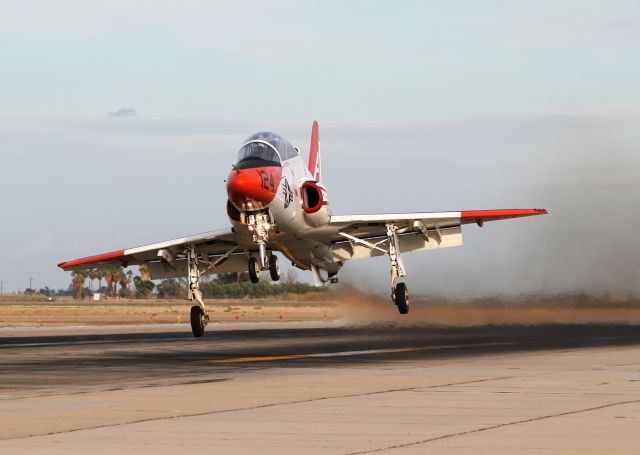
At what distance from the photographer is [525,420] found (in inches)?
457

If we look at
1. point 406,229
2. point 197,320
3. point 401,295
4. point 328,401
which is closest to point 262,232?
point 197,320

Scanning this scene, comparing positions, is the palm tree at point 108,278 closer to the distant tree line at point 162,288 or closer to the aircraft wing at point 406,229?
the distant tree line at point 162,288

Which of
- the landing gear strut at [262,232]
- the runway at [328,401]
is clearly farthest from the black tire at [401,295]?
the runway at [328,401]

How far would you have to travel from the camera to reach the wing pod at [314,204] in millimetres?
30188

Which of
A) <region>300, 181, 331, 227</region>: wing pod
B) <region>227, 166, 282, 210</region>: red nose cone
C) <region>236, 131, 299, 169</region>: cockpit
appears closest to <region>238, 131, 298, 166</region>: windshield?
<region>236, 131, 299, 169</region>: cockpit

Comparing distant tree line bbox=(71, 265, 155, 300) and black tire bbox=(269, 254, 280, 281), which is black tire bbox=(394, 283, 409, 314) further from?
distant tree line bbox=(71, 265, 155, 300)

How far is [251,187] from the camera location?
26.5 m

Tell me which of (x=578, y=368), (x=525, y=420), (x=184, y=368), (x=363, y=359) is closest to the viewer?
(x=525, y=420)

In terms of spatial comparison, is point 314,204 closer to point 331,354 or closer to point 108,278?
point 331,354

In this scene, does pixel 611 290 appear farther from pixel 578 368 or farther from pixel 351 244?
pixel 578 368

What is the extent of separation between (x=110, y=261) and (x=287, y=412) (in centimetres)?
2501

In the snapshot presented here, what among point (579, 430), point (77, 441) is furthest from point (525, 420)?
point (77, 441)

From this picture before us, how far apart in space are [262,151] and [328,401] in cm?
1476

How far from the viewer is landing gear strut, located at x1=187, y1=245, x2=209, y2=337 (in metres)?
31.9
